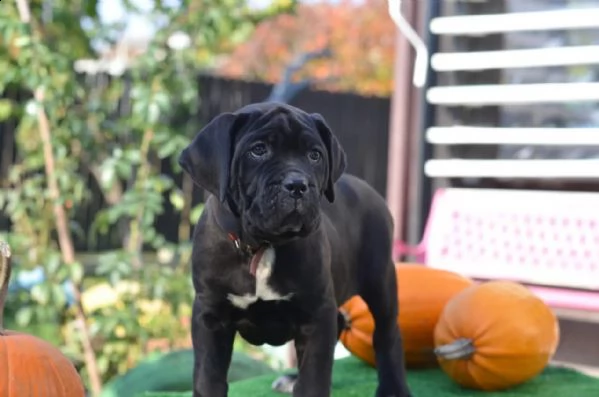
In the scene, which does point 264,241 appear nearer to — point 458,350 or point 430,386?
point 458,350

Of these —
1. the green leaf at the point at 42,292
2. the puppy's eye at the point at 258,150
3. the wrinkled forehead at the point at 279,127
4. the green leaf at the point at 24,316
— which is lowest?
the green leaf at the point at 24,316

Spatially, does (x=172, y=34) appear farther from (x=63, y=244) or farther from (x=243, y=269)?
(x=243, y=269)

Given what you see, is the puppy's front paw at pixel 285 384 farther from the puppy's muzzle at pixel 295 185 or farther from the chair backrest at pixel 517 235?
the chair backrest at pixel 517 235

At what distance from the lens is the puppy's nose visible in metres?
2.39

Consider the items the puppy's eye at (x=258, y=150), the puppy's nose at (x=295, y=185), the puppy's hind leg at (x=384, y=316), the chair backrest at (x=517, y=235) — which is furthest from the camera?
the chair backrest at (x=517, y=235)

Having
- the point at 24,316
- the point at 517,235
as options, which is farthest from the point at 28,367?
the point at 517,235

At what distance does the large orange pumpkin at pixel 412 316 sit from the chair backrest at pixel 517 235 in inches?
53.0

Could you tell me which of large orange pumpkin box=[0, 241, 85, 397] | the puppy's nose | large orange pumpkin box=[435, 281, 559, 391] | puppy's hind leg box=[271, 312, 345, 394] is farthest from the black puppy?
large orange pumpkin box=[435, 281, 559, 391]

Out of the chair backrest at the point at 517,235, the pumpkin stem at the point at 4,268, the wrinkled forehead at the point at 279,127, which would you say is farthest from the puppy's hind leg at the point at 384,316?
the chair backrest at the point at 517,235

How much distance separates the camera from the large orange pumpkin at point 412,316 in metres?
4.05

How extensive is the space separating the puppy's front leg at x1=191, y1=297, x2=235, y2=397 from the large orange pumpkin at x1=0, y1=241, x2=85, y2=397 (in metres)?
0.35

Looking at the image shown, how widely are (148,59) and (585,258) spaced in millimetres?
2665

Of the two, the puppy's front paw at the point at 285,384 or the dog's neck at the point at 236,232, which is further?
the puppy's front paw at the point at 285,384

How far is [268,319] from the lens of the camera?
2723 mm
